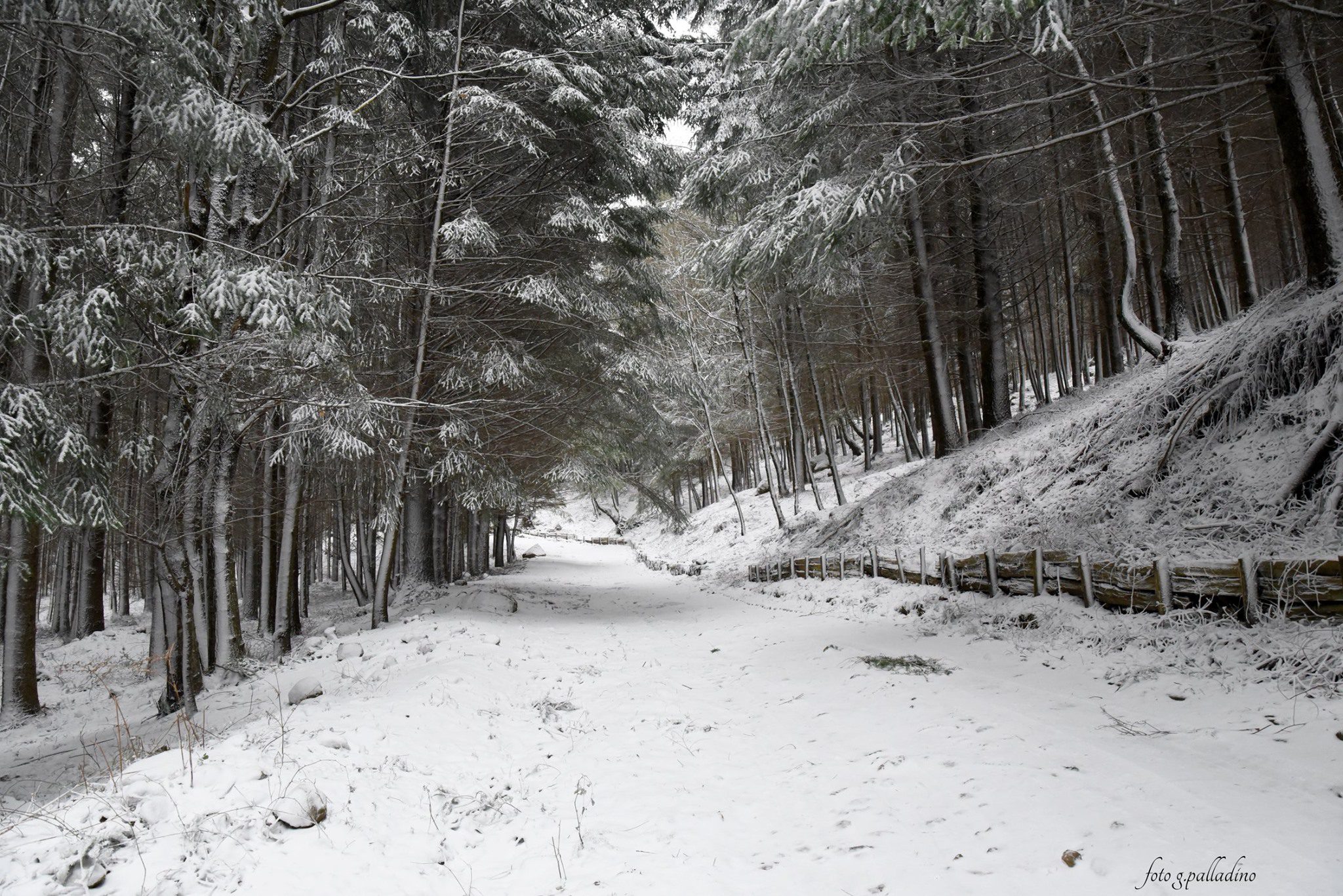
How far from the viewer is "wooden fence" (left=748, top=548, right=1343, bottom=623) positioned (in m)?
3.89

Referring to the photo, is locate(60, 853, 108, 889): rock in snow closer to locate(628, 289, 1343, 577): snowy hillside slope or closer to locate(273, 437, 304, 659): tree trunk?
locate(628, 289, 1343, 577): snowy hillside slope

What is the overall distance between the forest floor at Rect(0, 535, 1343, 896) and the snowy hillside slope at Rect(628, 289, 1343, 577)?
1729 mm

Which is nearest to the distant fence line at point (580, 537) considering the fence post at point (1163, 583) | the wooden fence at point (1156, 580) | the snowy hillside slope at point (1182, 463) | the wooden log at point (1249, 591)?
the snowy hillside slope at point (1182, 463)

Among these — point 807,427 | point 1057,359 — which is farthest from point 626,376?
point 807,427

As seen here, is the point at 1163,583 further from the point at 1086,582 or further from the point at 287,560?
the point at 287,560

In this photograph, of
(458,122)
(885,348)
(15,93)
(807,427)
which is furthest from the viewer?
(807,427)

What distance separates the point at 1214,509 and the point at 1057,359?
13542 mm

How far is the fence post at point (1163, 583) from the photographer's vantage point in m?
4.68

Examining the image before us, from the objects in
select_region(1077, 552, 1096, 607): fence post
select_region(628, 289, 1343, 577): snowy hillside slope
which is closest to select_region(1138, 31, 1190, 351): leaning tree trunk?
select_region(628, 289, 1343, 577): snowy hillside slope

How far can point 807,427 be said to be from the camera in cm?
2669

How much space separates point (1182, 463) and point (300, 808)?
7.84 m

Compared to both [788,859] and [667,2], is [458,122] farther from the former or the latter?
[788,859]

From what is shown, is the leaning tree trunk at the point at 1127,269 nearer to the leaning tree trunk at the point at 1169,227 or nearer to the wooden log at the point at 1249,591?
the leaning tree trunk at the point at 1169,227

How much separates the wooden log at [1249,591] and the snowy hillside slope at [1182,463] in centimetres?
34
